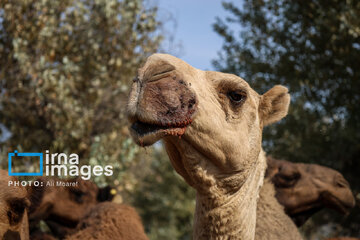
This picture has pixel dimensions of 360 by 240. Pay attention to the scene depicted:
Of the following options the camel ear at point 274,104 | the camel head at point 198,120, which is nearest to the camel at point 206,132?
the camel head at point 198,120

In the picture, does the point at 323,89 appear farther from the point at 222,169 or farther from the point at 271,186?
the point at 222,169

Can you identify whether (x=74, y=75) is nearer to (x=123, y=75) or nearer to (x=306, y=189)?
(x=123, y=75)

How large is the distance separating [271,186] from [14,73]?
5.41m

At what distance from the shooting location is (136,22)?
9656mm

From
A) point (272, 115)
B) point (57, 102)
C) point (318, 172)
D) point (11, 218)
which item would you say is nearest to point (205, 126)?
point (272, 115)

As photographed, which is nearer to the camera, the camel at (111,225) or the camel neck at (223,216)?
the camel neck at (223,216)

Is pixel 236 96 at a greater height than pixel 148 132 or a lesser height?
greater

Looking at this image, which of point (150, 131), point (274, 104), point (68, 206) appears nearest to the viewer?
point (150, 131)

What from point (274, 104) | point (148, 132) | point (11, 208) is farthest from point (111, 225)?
point (148, 132)

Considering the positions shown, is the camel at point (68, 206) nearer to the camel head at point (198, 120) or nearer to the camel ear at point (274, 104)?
the camel ear at point (274, 104)

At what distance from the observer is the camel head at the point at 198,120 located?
7.39 feet

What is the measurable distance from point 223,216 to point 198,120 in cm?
59

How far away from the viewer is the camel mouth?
225 cm

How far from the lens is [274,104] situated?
3201mm
